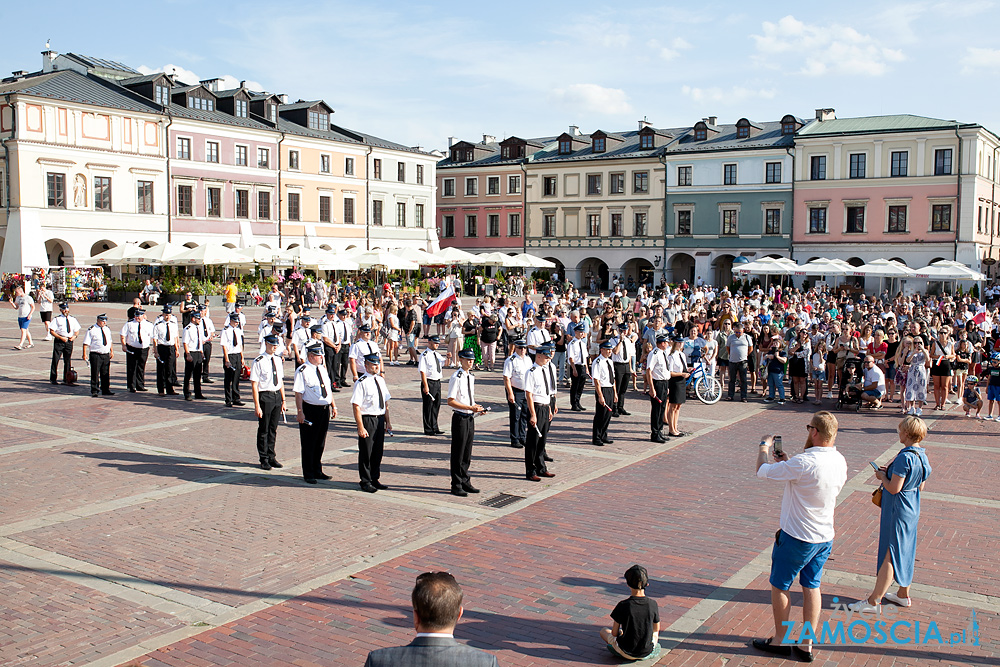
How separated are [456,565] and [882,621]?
3649 millimetres

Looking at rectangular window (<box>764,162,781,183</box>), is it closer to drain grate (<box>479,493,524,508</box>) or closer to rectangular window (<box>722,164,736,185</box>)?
rectangular window (<box>722,164,736,185</box>)

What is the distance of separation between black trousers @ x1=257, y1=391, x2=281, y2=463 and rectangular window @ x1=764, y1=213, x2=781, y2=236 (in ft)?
157

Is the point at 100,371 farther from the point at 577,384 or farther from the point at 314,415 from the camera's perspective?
the point at 577,384

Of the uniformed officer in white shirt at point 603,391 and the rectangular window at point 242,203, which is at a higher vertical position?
the rectangular window at point 242,203

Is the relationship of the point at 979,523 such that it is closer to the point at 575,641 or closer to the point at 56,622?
the point at 575,641

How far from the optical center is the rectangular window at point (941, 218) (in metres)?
48.9

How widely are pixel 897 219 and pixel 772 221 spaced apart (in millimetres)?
7343

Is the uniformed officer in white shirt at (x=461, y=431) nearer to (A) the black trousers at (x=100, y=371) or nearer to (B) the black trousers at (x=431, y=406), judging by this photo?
(B) the black trousers at (x=431, y=406)

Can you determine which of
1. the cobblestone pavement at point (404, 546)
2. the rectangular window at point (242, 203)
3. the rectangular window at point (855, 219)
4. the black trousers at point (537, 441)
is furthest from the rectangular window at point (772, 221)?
the black trousers at point (537, 441)

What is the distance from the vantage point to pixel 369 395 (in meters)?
10.2

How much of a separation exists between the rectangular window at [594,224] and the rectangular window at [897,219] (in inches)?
748

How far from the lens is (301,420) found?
36.5ft

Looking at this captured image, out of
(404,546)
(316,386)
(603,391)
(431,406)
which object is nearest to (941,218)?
(603,391)

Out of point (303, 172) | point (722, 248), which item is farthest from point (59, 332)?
point (722, 248)
